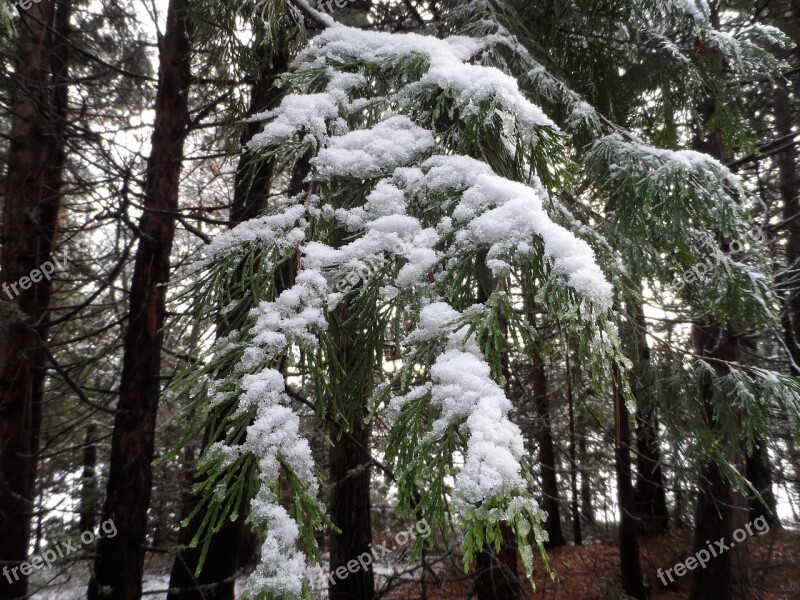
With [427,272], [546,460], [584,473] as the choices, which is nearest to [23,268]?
[427,272]

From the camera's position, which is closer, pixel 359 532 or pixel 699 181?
pixel 699 181

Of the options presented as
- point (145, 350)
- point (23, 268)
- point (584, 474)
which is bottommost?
point (584, 474)

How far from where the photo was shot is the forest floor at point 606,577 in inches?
279

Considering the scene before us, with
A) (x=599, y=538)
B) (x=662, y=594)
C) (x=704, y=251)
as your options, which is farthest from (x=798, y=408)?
(x=599, y=538)

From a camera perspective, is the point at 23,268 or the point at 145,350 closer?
the point at 145,350

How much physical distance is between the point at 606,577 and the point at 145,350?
8.04m

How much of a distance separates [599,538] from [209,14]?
13.3 metres

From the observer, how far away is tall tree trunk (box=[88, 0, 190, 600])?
11.2 ft

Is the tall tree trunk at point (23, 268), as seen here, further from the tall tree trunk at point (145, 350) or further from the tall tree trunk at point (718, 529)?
the tall tree trunk at point (718, 529)

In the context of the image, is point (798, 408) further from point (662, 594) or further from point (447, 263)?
point (662, 594)

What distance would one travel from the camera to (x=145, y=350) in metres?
3.67

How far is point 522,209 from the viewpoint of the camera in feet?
4.63

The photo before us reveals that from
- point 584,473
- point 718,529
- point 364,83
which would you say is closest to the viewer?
point 364,83

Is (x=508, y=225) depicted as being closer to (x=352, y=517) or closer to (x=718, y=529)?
(x=352, y=517)
